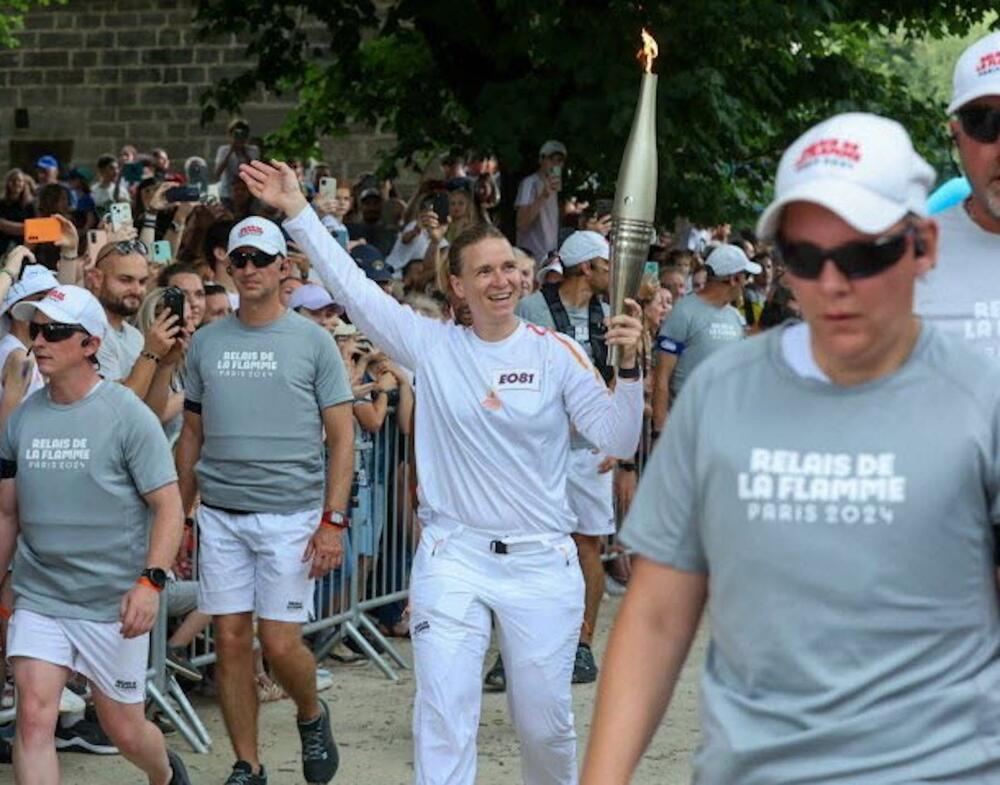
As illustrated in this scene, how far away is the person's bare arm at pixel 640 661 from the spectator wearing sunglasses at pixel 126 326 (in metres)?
5.50

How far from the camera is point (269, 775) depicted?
886 cm

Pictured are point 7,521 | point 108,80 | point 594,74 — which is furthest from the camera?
point 108,80

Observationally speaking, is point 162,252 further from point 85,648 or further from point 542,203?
point 542,203

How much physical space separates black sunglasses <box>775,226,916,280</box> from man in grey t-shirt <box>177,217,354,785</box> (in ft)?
18.1

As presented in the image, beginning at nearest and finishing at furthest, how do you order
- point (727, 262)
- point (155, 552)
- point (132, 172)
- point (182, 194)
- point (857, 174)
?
1. point (857, 174)
2. point (155, 552)
3. point (182, 194)
4. point (727, 262)
5. point (132, 172)

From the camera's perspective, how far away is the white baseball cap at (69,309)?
7.27m

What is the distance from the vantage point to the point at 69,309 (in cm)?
729

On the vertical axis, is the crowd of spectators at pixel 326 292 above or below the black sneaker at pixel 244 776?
above

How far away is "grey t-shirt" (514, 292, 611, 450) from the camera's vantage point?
11289 millimetres

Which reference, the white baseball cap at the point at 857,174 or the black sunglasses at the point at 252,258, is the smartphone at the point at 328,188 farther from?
the white baseball cap at the point at 857,174

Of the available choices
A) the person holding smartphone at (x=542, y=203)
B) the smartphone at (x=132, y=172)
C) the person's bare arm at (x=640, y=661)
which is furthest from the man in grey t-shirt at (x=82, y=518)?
the smartphone at (x=132, y=172)

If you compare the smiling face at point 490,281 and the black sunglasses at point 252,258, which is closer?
the smiling face at point 490,281

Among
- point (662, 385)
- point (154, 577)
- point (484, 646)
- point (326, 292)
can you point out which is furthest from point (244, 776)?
point (662, 385)

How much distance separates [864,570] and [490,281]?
4.12 meters
